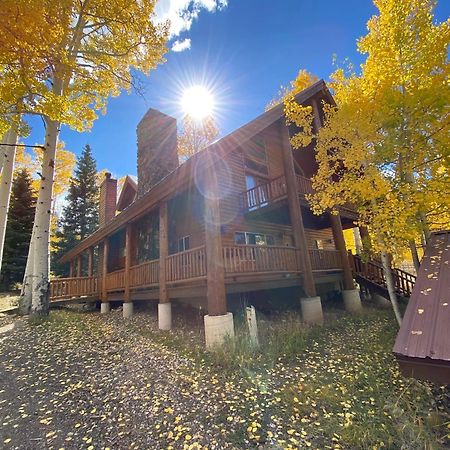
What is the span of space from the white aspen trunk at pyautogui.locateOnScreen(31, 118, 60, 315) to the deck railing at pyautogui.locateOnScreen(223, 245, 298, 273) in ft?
22.7

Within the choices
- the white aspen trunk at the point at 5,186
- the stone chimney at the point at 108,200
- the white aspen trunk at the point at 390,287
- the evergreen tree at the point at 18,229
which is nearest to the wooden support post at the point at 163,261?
the white aspen trunk at the point at 5,186

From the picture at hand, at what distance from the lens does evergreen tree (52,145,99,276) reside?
2395 cm

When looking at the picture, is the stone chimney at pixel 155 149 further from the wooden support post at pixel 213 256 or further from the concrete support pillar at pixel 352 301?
the concrete support pillar at pixel 352 301

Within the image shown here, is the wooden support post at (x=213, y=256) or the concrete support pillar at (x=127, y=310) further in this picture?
the concrete support pillar at (x=127, y=310)

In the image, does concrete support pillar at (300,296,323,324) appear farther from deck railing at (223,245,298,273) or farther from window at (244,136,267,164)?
window at (244,136,267,164)

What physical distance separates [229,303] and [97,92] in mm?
11567

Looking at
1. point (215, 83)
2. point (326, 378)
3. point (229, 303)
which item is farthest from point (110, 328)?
point (215, 83)

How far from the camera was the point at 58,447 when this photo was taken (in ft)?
11.2

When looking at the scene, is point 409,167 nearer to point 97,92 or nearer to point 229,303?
point 229,303

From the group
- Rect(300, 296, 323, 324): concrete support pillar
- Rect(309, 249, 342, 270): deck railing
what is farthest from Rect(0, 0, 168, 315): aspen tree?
Rect(309, 249, 342, 270): deck railing

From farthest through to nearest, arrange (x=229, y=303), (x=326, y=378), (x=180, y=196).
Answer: (x=180, y=196)
(x=229, y=303)
(x=326, y=378)

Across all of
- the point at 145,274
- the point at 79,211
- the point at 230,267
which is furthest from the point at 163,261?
the point at 79,211

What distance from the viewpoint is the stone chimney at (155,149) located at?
51.8ft

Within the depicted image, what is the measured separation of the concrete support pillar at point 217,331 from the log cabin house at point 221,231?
0.03 metres
